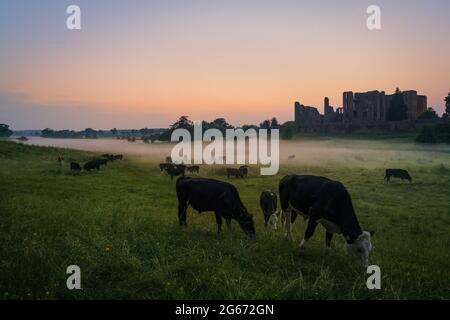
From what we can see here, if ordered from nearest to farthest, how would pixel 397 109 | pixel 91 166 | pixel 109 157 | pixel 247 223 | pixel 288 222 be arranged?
pixel 247 223, pixel 288 222, pixel 91 166, pixel 109 157, pixel 397 109

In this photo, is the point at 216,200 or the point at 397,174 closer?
the point at 216,200

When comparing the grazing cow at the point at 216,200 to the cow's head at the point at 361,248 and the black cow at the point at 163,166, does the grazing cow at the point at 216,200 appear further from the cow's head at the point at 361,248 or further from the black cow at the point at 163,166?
the black cow at the point at 163,166

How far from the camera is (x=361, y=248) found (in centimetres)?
812

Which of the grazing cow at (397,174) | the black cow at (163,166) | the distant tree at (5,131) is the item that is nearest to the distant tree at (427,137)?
the grazing cow at (397,174)

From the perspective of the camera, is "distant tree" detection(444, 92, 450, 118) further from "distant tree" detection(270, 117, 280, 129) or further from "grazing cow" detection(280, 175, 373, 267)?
"grazing cow" detection(280, 175, 373, 267)

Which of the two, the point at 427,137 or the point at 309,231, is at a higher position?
the point at 427,137

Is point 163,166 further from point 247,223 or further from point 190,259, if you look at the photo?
point 190,259

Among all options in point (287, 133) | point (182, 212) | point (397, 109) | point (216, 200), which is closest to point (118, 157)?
point (182, 212)

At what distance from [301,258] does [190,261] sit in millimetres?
2950

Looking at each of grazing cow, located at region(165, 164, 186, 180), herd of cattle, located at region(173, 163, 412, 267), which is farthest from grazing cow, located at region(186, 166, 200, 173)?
herd of cattle, located at region(173, 163, 412, 267)

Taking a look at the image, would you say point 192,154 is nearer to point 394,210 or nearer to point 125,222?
point 394,210

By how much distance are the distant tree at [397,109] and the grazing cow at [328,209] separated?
76615 mm

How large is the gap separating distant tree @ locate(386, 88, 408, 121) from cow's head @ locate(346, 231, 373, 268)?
78.7 m

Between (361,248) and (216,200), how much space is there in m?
4.80
